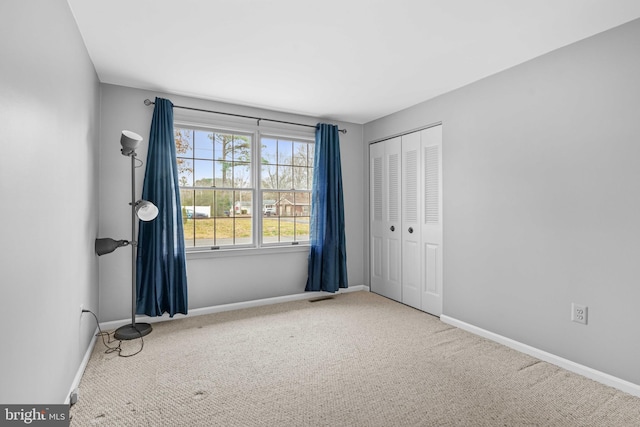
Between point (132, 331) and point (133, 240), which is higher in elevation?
point (133, 240)

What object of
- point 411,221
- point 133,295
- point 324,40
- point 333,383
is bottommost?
point 333,383

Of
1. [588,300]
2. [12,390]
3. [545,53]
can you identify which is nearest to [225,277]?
[12,390]

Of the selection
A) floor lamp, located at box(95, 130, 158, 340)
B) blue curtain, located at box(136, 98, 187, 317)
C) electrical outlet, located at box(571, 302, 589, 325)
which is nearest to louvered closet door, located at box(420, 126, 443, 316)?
electrical outlet, located at box(571, 302, 589, 325)

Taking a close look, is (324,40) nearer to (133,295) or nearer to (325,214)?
(325,214)

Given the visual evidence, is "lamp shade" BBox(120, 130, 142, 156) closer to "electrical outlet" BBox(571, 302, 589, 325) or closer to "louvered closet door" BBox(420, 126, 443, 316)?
"louvered closet door" BBox(420, 126, 443, 316)

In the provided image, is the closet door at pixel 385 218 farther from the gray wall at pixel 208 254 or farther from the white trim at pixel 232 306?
the white trim at pixel 232 306

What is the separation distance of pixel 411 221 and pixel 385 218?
0.49m

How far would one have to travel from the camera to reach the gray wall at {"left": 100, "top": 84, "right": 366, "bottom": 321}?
11.0 ft

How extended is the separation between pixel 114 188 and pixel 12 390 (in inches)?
97.9

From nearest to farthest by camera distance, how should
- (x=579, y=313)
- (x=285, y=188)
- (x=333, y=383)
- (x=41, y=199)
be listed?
(x=41, y=199), (x=333, y=383), (x=579, y=313), (x=285, y=188)

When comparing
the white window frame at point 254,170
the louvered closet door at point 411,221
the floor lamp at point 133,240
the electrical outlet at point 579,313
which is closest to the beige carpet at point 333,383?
the floor lamp at point 133,240

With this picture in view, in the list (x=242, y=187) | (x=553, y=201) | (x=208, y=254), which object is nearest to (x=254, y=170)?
(x=242, y=187)

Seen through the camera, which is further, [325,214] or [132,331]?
[325,214]

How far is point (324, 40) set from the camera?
8.27 feet
